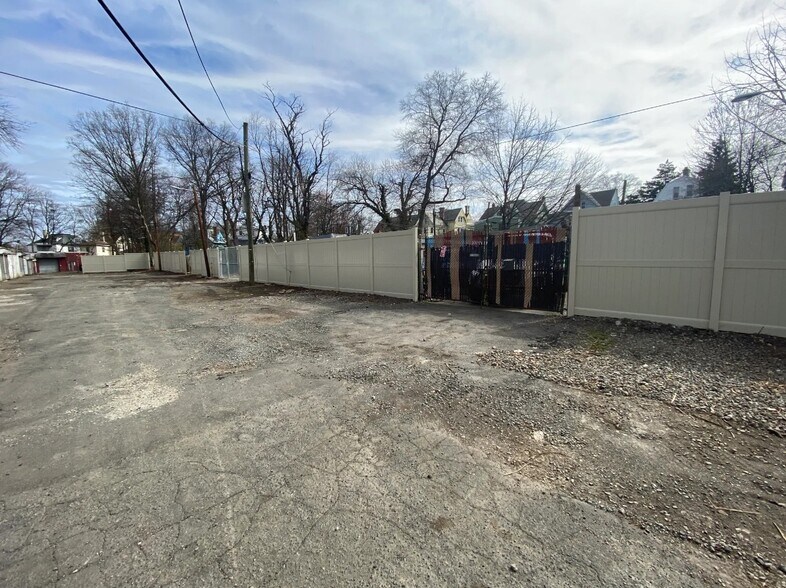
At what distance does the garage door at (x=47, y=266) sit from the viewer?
50706mm

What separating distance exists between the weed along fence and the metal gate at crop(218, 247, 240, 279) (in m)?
5.79

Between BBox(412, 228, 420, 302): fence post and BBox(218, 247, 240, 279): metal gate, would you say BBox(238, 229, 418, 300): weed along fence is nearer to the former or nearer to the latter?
BBox(412, 228, 420, 302): fence post

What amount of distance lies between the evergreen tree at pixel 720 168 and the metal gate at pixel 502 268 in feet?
59.3

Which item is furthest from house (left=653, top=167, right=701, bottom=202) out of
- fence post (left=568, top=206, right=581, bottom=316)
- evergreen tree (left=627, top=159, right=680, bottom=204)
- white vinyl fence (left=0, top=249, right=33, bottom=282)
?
white vinyl fence (left=0, top=249, right=33, bottom=282)

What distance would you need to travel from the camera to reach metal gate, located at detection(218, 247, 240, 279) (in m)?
22.6

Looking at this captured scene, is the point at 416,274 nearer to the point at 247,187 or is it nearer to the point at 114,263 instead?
the point at 247,187

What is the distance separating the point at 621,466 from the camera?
241cm

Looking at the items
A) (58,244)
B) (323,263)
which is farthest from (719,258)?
Result: (58,244)

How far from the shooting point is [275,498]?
2.15m

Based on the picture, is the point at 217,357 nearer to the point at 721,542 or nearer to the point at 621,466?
the point at 621,466

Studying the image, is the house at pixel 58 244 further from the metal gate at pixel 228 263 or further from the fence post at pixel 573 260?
the fence post at pixel 573 260

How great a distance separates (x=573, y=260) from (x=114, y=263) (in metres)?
55.0

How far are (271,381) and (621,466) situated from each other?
11.3ft

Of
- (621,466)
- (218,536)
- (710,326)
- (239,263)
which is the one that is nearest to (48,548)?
(218,536)
